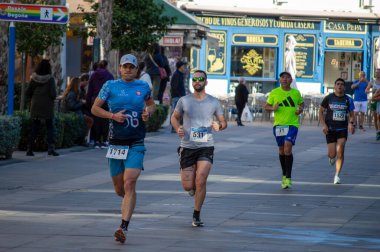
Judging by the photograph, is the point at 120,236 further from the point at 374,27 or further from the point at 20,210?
the point at 374,27

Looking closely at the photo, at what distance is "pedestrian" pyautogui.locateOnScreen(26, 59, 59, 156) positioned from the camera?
850 inches

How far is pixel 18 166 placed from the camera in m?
19.8

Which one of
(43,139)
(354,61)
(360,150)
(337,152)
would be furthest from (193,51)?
(337,152)

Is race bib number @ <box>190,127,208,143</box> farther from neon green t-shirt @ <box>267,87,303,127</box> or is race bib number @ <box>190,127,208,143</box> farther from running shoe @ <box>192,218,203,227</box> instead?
neon green t-shirt @ <box>267,87,303,127</box>

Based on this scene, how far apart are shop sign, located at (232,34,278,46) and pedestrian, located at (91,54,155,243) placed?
130 ft

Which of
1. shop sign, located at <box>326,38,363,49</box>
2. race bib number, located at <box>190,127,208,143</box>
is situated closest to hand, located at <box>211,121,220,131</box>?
race bib number, located at <box>190,127,208,143</box>

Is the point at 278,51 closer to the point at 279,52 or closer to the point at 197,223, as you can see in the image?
the point at 279,52

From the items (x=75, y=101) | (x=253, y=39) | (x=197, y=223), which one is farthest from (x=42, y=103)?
(x=253, y=39)

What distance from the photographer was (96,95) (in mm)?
24094

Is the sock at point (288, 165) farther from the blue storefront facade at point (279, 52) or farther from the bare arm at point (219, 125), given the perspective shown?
the blue storefront facade at point (279, 52)

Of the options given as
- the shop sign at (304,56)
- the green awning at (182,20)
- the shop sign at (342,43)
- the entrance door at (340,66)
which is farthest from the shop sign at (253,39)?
the green awning at (182,20)

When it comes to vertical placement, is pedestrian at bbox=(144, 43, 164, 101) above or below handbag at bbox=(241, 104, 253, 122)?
above

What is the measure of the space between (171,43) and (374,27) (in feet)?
62.4

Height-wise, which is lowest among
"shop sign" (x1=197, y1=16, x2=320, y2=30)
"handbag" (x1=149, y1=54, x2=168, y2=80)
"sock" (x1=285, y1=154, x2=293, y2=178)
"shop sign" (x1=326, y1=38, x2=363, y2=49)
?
"sock" (x1=285, y1=154, x2=293, y2=178)
